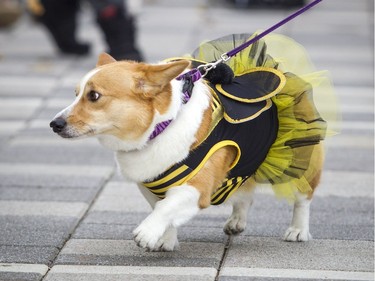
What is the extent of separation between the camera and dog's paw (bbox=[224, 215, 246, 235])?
523 cm

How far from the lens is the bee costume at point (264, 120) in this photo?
15.4 ft

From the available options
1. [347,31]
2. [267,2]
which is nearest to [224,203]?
[347,31]

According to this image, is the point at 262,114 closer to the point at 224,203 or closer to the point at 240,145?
the point at 240,145

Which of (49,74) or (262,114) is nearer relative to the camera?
(262,114)

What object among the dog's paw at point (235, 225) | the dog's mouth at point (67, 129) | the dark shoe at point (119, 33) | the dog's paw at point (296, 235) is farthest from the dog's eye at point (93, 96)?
the dark shoe at point (119, 33)

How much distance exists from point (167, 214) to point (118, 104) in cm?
58

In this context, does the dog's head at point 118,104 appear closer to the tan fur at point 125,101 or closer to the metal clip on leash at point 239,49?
the tan fur at point 125,101

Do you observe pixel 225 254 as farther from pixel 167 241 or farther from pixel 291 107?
pixel 291 107

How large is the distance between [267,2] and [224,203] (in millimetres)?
9571

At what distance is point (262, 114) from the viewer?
16.0 ft

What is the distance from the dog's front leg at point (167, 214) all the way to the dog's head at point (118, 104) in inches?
13.3

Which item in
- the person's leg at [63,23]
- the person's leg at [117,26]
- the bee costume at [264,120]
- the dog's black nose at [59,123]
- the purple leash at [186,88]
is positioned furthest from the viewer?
the person's leg at [63,23]

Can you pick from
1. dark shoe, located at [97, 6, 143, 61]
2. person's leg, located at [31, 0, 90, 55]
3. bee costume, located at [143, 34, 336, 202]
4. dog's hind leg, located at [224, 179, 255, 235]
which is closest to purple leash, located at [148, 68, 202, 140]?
bee costume, located at [143, 34, 336, 202]

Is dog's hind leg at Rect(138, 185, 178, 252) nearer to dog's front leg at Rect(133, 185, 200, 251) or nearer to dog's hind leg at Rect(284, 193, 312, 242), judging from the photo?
dog's front leg at Rect(133, 185, 200, 251)
